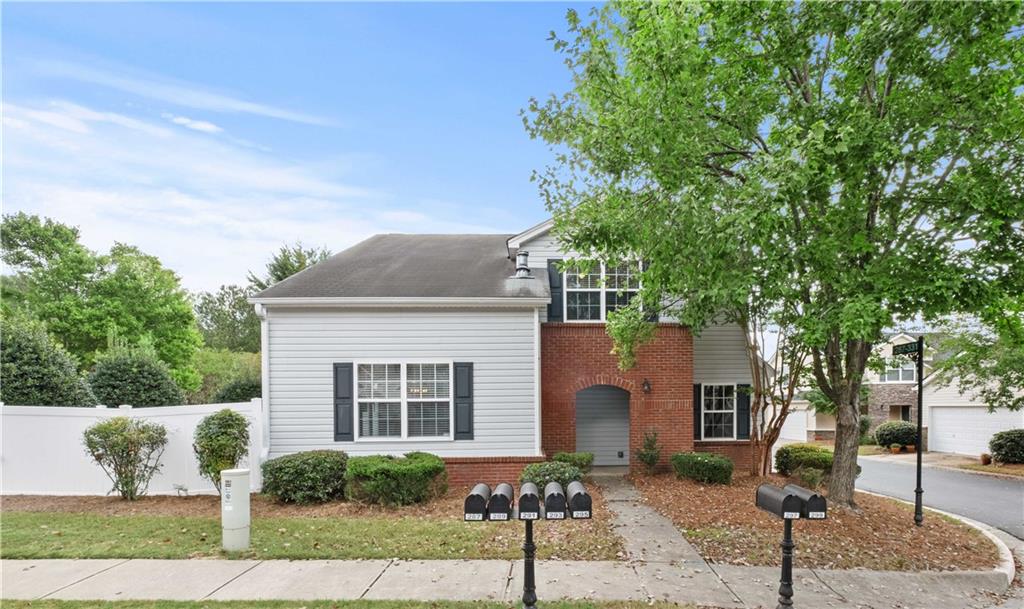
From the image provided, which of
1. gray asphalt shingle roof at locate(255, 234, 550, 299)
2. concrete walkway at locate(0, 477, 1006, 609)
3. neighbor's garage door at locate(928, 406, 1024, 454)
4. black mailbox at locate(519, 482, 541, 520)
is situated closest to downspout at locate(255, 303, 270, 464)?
gray asphalt shingle roof at locate(255, 234, 550, 299)

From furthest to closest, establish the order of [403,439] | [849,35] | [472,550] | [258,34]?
[403,439] → [258,34] → [849,35] → [472,550]

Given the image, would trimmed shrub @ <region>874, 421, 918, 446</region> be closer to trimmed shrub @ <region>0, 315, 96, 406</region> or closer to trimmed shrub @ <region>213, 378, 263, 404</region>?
trimmed shrub @ <region>213, 378, 263, 404</region>

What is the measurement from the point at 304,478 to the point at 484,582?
200 inches

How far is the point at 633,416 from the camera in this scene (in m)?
12.2

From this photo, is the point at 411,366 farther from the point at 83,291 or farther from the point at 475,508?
the point at 83,291

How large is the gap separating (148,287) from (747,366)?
33.7 m

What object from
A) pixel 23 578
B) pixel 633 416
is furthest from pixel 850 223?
pixel 23 578

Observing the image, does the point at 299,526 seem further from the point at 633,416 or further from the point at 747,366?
the point at 747,366

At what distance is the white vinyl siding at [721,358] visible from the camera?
13.4 m

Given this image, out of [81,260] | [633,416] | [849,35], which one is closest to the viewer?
[849,35]

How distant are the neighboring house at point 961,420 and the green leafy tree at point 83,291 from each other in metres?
40.5

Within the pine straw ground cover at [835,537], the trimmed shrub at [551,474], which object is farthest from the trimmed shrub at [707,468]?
the trimmed shrub at [551,474]

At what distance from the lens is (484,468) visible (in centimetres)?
1088

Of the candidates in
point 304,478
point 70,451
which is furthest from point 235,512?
point 70,451
